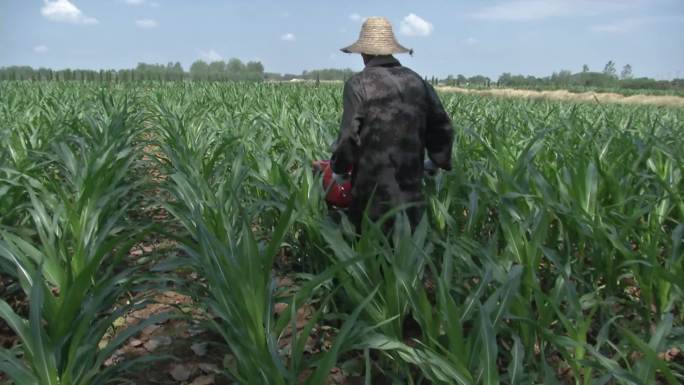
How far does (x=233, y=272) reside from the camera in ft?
5.29

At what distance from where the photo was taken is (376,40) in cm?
261

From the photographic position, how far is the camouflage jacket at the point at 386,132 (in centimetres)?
257

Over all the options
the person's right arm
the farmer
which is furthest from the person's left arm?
the person's right arm

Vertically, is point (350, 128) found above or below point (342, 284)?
above

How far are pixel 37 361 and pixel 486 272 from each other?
1303 mm

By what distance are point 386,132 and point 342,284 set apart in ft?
3.67

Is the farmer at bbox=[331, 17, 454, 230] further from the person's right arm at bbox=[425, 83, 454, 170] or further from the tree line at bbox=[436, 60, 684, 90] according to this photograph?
the tree line at bbox=[436, 60, 684, 90]

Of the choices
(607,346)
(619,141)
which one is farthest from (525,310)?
(619,141)

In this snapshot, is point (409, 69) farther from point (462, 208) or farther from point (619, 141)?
point (619, 141)

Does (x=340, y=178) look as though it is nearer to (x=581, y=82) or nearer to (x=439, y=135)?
(x=439, y=135)

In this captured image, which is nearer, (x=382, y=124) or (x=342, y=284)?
(x=342, y=284)

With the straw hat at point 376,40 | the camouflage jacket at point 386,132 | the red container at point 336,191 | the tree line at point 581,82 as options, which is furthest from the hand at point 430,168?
the tree line at point 581,82

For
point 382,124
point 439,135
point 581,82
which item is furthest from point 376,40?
point 581,82

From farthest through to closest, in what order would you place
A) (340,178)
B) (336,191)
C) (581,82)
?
(581,82) → (336,191) → (340,178)
